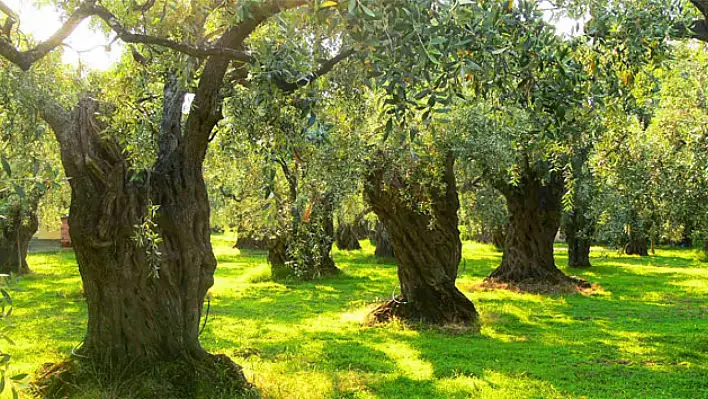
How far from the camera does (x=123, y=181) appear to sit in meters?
7.71

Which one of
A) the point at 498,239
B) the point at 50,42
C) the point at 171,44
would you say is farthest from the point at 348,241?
the point at 171,44

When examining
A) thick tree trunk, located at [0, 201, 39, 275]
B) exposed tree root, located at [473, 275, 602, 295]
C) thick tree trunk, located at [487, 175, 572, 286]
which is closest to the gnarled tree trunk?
exposed tree root, located at [473, 275, 602, 295]

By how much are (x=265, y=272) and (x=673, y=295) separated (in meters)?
13.6

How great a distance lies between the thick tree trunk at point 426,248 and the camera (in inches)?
526

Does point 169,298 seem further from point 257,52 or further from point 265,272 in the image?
point 265,272

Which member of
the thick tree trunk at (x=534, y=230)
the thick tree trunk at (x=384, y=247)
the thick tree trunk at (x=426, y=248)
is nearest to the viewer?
the thick tree trunk at (x=426, y=248)

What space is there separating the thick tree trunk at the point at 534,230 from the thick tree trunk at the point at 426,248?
25.1ft

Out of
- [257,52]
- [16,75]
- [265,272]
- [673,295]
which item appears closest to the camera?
[257,52]

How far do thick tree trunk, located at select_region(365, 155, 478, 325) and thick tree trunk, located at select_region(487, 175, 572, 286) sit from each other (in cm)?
765

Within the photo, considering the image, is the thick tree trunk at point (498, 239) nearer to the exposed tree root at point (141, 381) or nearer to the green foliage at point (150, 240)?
the exposed tree root at point (141, 381)

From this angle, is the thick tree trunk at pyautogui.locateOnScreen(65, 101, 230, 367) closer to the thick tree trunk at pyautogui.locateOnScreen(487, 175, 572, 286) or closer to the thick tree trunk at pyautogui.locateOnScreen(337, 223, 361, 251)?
the thick tree trunk at pyautogui.locateOnScreen(487, 175, 572, 286)

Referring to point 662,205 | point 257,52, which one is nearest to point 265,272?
point 662,205

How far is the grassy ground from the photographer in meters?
9.35

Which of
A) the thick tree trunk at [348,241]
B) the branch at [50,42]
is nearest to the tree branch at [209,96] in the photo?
the branch at [50,42]
